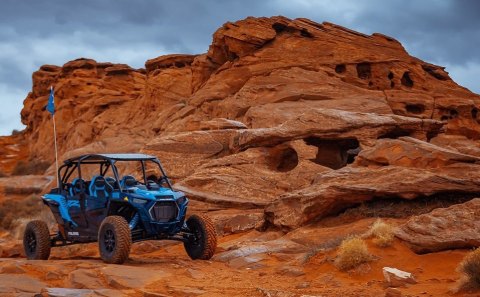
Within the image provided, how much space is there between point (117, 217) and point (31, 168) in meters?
43.0

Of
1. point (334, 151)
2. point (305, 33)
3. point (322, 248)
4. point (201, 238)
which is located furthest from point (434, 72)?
point (201, 238)

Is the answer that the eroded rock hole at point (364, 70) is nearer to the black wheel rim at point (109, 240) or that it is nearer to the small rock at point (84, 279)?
the black wheel rim at point (109, 240)

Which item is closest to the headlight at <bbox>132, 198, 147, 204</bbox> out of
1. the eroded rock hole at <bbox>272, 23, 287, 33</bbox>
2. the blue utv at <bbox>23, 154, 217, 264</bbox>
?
the blue utv at <bbox>23, 154, 217, 264</bbox>

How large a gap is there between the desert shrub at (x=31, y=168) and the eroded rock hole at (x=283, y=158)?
34.4m

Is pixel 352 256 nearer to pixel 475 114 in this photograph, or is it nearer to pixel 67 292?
pixel 67 292

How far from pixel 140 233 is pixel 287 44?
75.4 feet

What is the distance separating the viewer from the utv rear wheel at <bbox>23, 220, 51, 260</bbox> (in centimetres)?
1239

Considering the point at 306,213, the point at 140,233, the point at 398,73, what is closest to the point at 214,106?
the point at 398,73

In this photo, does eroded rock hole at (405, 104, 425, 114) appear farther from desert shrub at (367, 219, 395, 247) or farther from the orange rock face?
desert shrub at (367, 219, 395, 247)

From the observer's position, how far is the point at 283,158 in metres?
19.8

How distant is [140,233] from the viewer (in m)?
11.5

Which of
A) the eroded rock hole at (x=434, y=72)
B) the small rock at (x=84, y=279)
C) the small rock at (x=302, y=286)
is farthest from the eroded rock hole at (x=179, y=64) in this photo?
the small rock at (x=302, y=286)

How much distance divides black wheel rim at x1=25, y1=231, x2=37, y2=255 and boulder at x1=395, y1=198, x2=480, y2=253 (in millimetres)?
7878

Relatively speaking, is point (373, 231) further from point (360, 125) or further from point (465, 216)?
point (360, 125)
